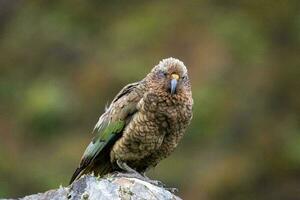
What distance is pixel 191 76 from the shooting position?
2425cm

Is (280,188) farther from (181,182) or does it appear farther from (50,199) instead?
(50,199)

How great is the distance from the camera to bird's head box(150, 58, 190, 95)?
12461 mm

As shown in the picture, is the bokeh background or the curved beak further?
the bokeh background

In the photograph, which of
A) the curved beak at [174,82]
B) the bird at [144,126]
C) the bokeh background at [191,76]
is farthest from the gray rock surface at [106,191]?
the bokeh background at [191,76]

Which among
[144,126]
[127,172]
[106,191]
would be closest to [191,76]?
[144,126]

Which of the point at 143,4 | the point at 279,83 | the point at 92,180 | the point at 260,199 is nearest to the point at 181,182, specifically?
→ the point at 260,199

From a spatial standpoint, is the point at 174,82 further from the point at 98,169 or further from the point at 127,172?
the point at 98,169

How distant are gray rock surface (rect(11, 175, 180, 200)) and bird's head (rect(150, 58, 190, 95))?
150cm

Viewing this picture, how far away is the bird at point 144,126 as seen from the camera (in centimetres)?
1229

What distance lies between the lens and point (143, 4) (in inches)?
1100

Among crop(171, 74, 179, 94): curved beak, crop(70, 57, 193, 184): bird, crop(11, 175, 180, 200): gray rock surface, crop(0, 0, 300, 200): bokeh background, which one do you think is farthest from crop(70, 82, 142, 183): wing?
crop(0, 0, 300, 200): bokeh background

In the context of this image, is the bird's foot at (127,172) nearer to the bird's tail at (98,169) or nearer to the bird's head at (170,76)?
the bird's tail at (98,169)

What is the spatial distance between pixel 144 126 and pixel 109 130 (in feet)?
1.30

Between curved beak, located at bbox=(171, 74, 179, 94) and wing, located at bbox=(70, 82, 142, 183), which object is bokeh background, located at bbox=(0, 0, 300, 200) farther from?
curved beak, located at bbox=(171, 74, 179, 94)
